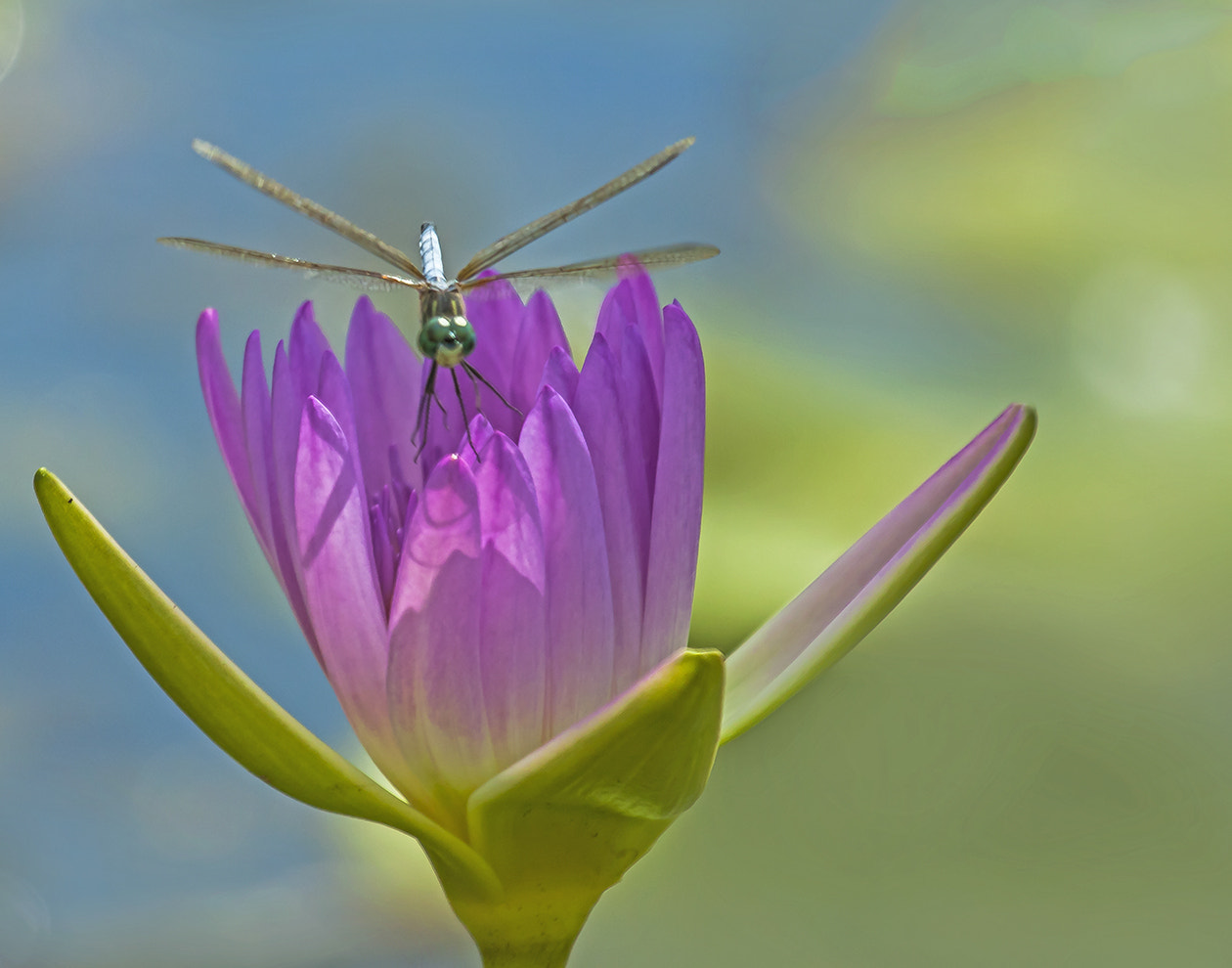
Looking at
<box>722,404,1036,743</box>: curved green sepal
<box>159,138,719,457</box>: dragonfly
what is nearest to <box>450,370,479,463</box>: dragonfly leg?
<box>159,138,719,457</box>: dragonfly

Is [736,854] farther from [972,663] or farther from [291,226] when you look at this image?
[291,226]

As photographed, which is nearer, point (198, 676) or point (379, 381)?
point (198, 676)

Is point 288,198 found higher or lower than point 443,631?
higher

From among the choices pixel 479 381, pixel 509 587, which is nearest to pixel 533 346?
pixel 479 381

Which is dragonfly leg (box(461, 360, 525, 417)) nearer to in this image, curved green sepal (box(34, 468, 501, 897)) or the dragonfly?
the dragonfly

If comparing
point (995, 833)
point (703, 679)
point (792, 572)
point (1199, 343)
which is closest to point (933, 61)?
point (1199, 343)

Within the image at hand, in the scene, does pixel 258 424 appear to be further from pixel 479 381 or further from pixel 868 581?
pixel 868 581
